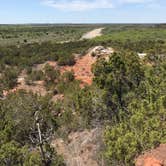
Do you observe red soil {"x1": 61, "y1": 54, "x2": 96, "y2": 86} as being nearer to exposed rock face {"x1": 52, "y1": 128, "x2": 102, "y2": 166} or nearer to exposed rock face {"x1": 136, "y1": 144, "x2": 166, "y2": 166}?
exposed rock face {"x1": 52, "y1": 128, "x2": 102, "y2": 166}

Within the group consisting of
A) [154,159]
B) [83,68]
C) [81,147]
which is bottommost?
[81,147]

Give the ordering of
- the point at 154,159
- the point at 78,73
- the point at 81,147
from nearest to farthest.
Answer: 1. the point at 154,159
2. the point at 81,147
3. the point at 78,73

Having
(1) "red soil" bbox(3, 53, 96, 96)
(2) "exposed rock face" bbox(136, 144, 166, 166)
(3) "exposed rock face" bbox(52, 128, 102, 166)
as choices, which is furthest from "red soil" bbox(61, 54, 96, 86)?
(2) "exposed rock face" bbox(136, 144, 166, 166)

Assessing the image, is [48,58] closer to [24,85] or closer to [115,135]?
[24,85]

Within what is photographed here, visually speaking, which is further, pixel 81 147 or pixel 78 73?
pixel 78 73

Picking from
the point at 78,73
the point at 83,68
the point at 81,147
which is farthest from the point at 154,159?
the point at 83,68

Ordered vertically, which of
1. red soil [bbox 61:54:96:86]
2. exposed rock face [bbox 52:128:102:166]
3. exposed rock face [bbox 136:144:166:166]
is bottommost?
exposed rock face [bbox 52:128:102:166]

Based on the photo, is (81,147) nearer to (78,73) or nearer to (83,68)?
(78,73)

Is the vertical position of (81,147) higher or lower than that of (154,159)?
lower
